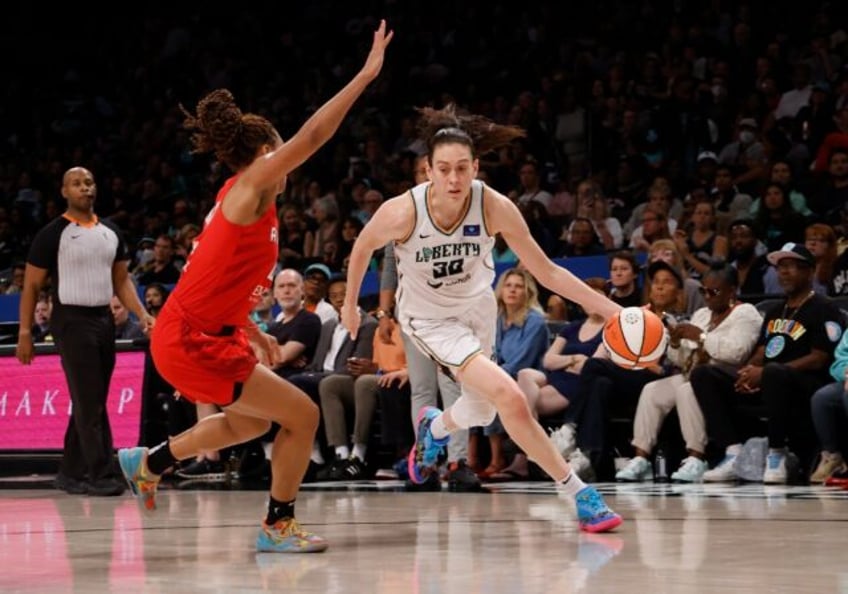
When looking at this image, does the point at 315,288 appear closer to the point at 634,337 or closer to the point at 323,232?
the point at 323,232

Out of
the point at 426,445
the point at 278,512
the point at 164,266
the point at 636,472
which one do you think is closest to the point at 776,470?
the point at 636,472

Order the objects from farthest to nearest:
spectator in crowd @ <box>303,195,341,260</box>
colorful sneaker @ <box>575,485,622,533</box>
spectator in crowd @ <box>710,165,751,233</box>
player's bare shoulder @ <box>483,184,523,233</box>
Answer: spectator in crowd @ <box>303,195,341,260</box> → spectator in crowd @ <box>710,165,751,233</box> → player's bare shoulder @ <box>483,184,523,233</box> → colorful sneaker @ <box>575,485,622,533</box>

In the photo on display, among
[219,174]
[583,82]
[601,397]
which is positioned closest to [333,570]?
[601,397]

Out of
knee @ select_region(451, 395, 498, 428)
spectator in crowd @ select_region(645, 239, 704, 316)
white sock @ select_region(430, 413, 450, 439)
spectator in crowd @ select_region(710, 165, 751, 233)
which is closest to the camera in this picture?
knee @ select_region(451, 395, 498, 428)

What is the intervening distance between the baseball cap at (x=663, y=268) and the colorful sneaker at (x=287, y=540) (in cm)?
445

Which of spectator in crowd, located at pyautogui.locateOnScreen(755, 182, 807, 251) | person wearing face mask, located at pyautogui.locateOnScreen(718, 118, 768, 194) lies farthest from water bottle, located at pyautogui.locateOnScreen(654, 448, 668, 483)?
person wearing face mask, located at pyautogui.locateOnScreen(718, 118, 768, 194)

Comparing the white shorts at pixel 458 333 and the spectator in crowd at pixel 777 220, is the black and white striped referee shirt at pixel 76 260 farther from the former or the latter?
the spectator in crowd at pixel 777 220

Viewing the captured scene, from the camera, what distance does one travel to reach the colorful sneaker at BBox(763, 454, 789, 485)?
28.6ft

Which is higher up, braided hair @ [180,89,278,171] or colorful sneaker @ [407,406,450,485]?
braided hair @ [180,89,278,171]

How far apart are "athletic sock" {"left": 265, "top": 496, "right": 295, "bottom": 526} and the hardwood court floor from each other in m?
0.15

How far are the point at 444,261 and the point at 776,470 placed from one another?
10.8 ft

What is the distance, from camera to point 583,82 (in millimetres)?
14516

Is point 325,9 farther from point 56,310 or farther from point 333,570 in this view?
point 333,570

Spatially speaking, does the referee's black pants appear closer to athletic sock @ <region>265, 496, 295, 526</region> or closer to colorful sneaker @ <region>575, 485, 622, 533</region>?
athletic sock @ <region>265, 496, 295, 526</region>
